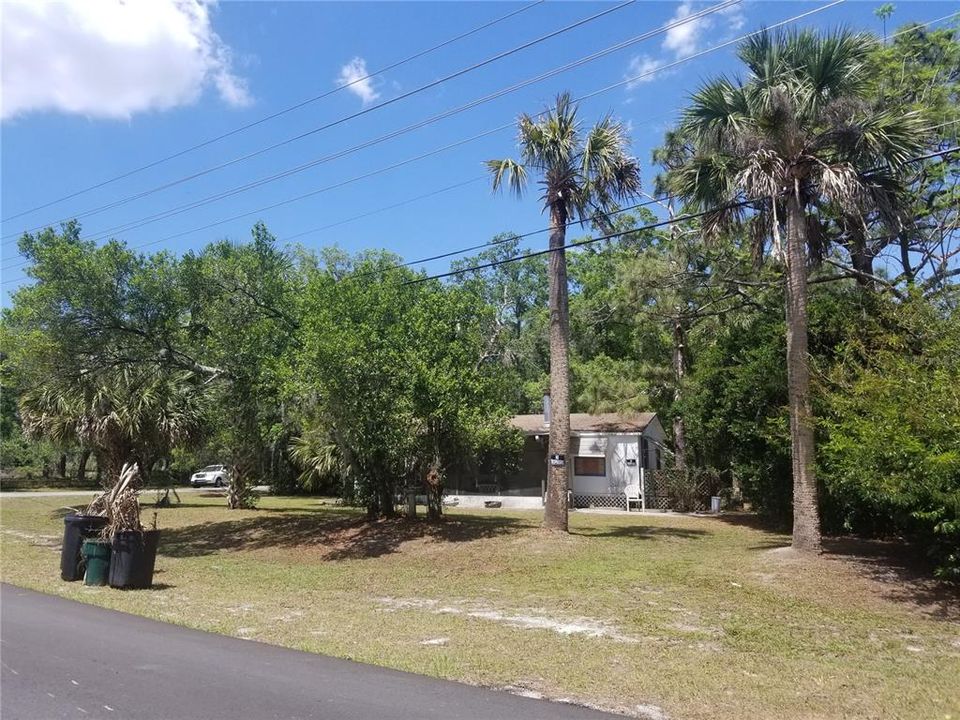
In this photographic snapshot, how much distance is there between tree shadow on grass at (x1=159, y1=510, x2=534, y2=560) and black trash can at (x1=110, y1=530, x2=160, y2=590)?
14.4 feet

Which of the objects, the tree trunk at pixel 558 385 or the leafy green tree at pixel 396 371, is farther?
the tree trunk at pixel 558 385

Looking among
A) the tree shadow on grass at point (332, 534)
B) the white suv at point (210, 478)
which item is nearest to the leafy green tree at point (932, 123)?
the tree shadow on grass at point (332, 534)

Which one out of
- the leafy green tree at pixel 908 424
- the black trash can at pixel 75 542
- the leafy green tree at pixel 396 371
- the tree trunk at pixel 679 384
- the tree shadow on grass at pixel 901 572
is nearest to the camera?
the leafy green tree at pixel 908 424

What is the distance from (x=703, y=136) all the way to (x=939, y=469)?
7979 millimetres

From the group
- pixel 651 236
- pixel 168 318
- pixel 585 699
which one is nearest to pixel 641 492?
pixel 651 236

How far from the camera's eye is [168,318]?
17688 millimetres

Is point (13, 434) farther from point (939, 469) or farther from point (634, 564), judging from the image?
point (939, 469)

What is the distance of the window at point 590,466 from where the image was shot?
27922 mm

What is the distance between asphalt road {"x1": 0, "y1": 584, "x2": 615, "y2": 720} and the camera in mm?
5496

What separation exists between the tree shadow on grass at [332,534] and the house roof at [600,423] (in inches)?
301

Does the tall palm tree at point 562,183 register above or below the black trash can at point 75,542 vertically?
above

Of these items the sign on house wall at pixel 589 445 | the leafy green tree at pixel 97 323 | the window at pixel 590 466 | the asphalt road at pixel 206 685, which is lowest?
the asphalt road at pixel 206 685

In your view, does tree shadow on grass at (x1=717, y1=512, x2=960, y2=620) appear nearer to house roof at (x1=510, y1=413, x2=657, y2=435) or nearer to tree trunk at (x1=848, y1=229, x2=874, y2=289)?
tree trunk at (x1=848, y1=229, x2=874, y2=289)

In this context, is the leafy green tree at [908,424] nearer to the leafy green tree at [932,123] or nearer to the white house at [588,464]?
the leafy green tree at [932,123]
